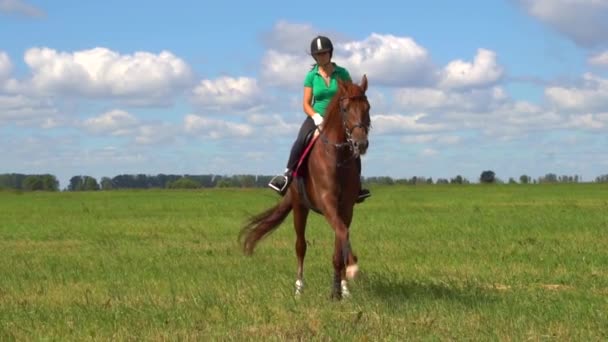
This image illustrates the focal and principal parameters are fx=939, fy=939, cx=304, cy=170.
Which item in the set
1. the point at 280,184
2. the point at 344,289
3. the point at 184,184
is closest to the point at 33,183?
the point at 184,184

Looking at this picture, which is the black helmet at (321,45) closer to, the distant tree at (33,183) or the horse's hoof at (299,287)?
the horse's hoof at (299,287)

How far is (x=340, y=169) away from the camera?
34.2 ft

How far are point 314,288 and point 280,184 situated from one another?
136 centimetres

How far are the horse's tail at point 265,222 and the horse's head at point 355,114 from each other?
9.52ft

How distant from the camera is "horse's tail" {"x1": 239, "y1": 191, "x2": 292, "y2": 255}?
12.9 metres

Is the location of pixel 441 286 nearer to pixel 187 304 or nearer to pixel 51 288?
pixel 187 304

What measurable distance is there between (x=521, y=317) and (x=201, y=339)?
9.83ft

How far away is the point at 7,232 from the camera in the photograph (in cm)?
2575

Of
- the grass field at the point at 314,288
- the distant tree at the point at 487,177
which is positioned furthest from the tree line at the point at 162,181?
the grass field at the point at 314,288

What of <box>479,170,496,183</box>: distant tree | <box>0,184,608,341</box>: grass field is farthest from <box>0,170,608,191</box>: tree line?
<box>0,184,608,341</box>: grass field

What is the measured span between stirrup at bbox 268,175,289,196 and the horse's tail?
31.7 inches

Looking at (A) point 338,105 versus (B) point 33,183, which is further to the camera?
(B) point 33,183

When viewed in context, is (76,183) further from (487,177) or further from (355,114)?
(355,114)

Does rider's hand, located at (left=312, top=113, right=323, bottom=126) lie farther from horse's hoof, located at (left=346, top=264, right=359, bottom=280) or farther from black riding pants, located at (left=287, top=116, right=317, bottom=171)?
horse's hoof, located at (left=346, top=264, right=359, bottom=280)
